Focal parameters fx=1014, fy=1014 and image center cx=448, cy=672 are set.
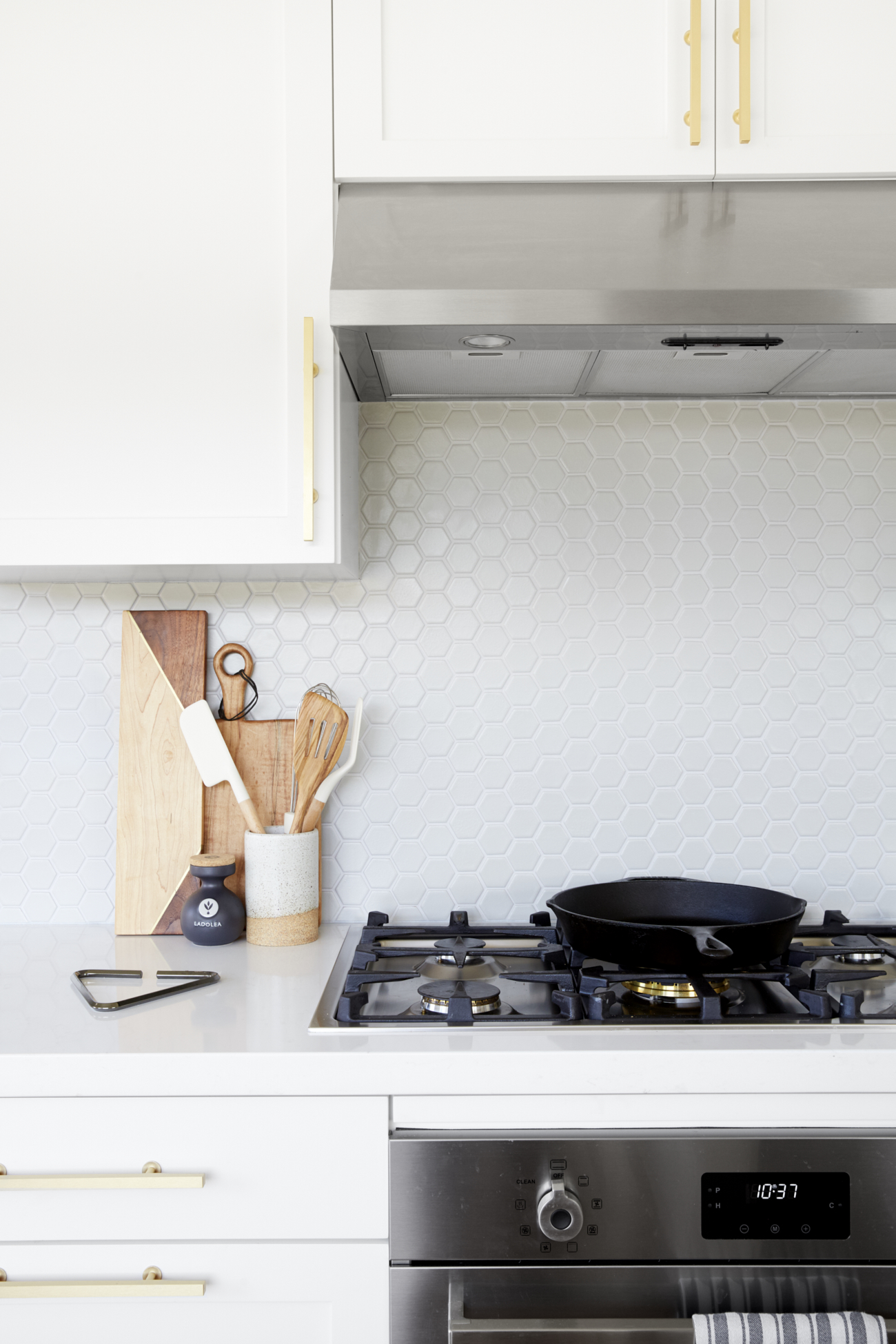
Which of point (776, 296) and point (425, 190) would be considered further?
point (425, 190)

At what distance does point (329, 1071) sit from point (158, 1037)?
0.72 ft

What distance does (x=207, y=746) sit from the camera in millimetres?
1707

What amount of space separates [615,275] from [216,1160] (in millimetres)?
1184

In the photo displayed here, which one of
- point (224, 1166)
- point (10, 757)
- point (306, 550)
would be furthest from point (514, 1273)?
point (10, 757)

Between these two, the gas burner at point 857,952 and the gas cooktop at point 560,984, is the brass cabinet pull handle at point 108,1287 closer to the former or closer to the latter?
the gas cooktop at point 560,984

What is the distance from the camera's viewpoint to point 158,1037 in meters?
1.23

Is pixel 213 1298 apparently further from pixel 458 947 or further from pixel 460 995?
pixel 458 947

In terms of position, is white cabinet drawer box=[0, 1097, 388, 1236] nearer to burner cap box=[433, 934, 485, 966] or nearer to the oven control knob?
the oven control knob

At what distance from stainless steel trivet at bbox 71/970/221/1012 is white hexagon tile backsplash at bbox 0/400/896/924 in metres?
0.35

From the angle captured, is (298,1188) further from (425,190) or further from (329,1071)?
(425,190)

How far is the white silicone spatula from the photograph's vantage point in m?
1.70

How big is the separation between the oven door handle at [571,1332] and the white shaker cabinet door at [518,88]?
1449 mm

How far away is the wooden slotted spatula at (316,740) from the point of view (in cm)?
169

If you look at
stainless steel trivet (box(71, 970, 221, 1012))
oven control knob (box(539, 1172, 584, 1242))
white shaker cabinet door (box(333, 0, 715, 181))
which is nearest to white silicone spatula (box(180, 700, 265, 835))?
stainless steel trivet (box(71, 970, 221, 1012))
